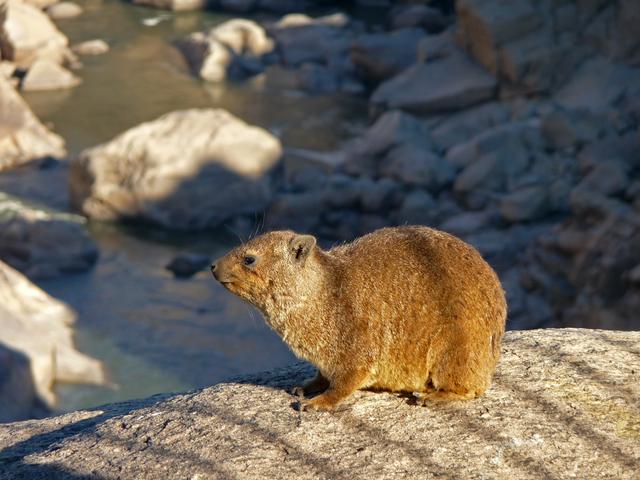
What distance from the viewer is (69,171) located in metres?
19.5

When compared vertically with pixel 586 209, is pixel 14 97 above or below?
below

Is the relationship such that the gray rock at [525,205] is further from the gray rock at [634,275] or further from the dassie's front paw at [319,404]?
the dassie's front paw at [319,404]

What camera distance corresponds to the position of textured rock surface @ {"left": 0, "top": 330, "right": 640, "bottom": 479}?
14.0ft

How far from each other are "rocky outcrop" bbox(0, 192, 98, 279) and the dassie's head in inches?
477

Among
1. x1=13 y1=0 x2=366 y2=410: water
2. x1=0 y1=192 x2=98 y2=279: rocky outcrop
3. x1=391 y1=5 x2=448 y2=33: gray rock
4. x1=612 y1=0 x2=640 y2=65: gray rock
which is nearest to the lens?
x1=13 y1=0 x2=366 y2=410: water

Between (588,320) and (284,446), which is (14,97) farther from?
(284,446)

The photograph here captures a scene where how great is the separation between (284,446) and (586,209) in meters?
9.72

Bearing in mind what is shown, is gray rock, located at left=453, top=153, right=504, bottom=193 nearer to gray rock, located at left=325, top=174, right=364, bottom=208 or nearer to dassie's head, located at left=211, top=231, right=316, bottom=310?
gray rock, located at left=325, top=174, right=364, bottom=208

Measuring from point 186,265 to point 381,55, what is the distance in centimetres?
1158

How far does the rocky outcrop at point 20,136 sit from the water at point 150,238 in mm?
420

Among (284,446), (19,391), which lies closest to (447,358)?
(284,446)

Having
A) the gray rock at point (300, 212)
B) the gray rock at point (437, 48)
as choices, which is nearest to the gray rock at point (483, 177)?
the gray rock at point (300, 212)

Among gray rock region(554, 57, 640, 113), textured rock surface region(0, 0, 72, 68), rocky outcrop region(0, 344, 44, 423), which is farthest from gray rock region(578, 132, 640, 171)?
textured rock surface region(0, 0, 72, 68)

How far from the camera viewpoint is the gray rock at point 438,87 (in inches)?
896
